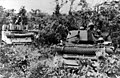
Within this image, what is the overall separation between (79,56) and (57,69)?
3.70ft

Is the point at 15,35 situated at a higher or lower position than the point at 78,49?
lower

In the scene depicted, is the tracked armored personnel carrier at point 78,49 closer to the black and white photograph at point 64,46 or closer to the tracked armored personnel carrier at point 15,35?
the black and white photograph at point 64,46

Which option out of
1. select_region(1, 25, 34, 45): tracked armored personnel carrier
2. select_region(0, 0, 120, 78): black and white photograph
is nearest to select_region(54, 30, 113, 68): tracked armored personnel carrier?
select_region(0, 0, 120, 78): black and white photograph

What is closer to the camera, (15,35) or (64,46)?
(64,46)

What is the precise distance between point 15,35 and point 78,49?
5.89 m

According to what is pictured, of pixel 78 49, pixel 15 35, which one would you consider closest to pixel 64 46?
pixel 78 49

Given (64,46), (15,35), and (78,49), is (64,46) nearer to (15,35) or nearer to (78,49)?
(78,49)

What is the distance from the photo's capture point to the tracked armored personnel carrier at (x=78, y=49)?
589cm

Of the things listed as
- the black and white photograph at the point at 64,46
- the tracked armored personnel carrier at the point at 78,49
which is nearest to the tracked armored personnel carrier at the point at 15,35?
the black and white photograph at the point at 64,46

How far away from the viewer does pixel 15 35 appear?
35.7 feet

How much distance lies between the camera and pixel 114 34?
13.9 m

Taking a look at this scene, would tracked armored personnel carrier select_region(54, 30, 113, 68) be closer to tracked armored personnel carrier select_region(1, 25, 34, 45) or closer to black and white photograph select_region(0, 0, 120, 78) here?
black and white photograph select_region(0, 0, 120, 78)

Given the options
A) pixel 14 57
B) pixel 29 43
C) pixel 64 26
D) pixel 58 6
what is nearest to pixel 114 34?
pixel 64 26

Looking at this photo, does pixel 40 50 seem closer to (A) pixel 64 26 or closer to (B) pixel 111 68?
(A) pixel 64 26
